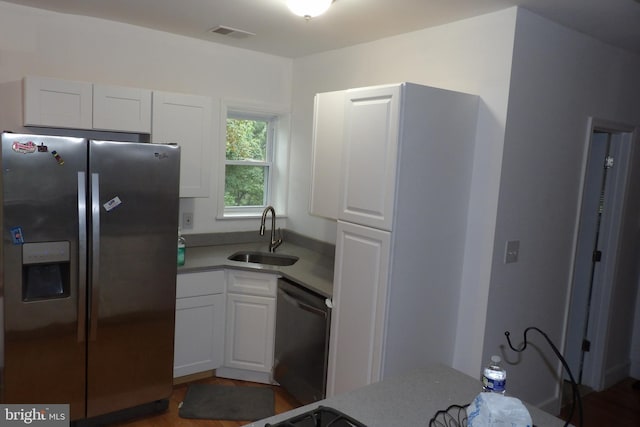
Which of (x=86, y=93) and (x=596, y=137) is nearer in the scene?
(x=86, y=93)

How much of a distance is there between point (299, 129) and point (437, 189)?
1810mm

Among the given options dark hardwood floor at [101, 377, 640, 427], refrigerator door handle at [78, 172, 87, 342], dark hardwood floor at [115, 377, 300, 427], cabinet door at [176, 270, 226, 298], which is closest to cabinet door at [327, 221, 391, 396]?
dark hardwood floor at [115, 377, 300, 427]

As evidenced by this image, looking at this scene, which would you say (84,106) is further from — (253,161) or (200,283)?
(253,161)

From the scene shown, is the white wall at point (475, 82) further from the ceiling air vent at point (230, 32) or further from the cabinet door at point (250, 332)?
the cabinet door at point (250, 332)

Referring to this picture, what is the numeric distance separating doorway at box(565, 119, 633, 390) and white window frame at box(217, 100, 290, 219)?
7.72 feet

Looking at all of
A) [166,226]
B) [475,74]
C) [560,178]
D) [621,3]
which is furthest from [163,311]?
[621,3]

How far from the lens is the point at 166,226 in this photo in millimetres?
2758

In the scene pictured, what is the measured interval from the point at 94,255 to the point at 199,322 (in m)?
0.93

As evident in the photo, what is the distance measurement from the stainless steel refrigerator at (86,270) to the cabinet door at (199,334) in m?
0.25

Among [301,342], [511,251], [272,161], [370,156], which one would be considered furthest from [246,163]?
[511,251]

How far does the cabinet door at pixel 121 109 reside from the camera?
2920mm

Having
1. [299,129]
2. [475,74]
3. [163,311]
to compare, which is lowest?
[163,311]

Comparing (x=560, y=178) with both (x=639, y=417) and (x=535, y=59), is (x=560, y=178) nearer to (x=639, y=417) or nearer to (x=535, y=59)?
(x=535, y=59)

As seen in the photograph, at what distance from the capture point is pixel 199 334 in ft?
10.5
